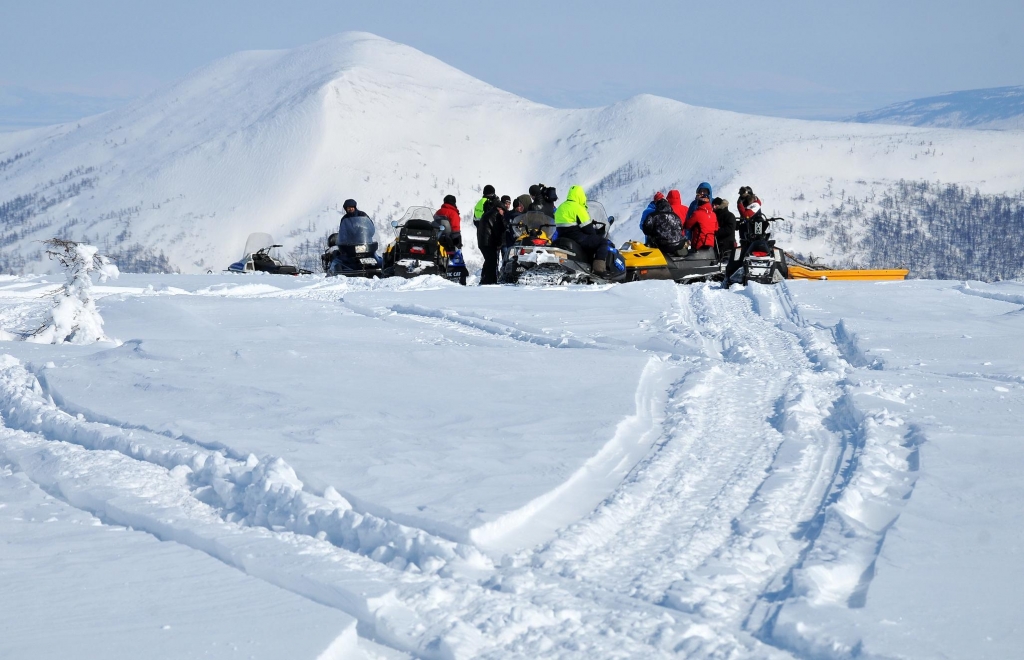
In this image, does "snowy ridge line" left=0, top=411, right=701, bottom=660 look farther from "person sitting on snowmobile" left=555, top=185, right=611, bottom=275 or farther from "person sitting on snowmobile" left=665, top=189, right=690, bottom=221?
"person sitting on snowmobile" left=665, top=189, right=690, bottom=221

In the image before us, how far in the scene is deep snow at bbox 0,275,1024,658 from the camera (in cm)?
276

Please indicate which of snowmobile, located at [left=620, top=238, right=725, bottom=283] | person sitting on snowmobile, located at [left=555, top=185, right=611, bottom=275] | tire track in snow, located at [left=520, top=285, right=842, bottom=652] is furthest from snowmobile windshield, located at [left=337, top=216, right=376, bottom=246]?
tire track in snow, located at [left=520, top=285, right=842, bottom=652]

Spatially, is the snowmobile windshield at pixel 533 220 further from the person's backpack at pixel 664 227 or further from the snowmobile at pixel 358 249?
the snowmobile at pixel 358 249

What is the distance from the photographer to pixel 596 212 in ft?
39.2

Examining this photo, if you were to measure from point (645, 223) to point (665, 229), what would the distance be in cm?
28

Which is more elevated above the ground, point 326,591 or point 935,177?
point 935,177

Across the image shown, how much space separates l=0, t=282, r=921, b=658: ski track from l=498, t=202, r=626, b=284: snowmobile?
574cm

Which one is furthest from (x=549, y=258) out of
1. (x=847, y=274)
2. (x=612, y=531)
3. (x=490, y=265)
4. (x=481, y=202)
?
(x=612, y=531)

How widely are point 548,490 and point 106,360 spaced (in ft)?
13.4

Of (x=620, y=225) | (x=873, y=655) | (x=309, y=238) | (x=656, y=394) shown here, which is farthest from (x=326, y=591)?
(x=309, y=238)

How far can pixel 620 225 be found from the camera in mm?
138250

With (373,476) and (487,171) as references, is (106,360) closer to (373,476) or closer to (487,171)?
(373,476)

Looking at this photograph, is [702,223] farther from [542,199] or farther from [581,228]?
[542,199]

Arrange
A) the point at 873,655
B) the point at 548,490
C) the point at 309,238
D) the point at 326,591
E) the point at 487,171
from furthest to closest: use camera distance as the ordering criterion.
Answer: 1. the point at 487,171
2. the point at 309,238
3. the point at 548,490
4. the point at 326,591
5. the point at 873,655
